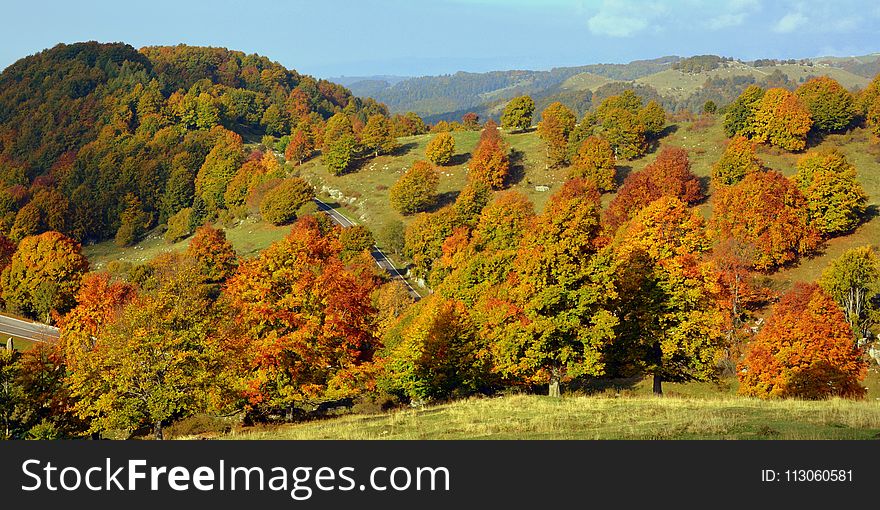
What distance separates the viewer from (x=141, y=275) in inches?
4577

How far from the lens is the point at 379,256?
12588cm

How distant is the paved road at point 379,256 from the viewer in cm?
11231

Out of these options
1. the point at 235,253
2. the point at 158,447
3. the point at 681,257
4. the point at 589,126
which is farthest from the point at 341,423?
the point at 589,126

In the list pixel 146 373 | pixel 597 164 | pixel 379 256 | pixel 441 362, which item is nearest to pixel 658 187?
pixel 597 164

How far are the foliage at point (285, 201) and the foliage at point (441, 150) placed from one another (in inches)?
1191

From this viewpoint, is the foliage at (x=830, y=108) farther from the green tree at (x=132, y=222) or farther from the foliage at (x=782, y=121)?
the green tree at (x=132, y=222)

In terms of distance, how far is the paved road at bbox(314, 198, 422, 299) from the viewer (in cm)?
11231

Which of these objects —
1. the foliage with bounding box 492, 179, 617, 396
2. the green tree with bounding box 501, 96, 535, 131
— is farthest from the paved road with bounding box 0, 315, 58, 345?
the green tree with bounding box 501, 96, 535, 131

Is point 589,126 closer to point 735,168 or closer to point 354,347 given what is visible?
point 735,168

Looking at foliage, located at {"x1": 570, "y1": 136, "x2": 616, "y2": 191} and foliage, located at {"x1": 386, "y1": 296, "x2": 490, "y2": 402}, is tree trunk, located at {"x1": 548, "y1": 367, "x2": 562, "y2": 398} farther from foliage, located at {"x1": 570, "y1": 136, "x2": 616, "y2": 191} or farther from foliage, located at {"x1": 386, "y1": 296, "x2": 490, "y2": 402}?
foliage, located at {"x1": 570, "y1": 136, "x2": 616, "y2": 191}

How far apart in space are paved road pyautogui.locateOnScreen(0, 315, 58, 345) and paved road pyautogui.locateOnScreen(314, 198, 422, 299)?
4740 cm

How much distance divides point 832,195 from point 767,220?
40.3 ft

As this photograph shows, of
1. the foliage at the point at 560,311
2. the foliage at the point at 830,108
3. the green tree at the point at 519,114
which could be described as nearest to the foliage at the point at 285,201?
the green tree at the point at 519,114

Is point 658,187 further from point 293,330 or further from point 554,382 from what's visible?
point 293,330
